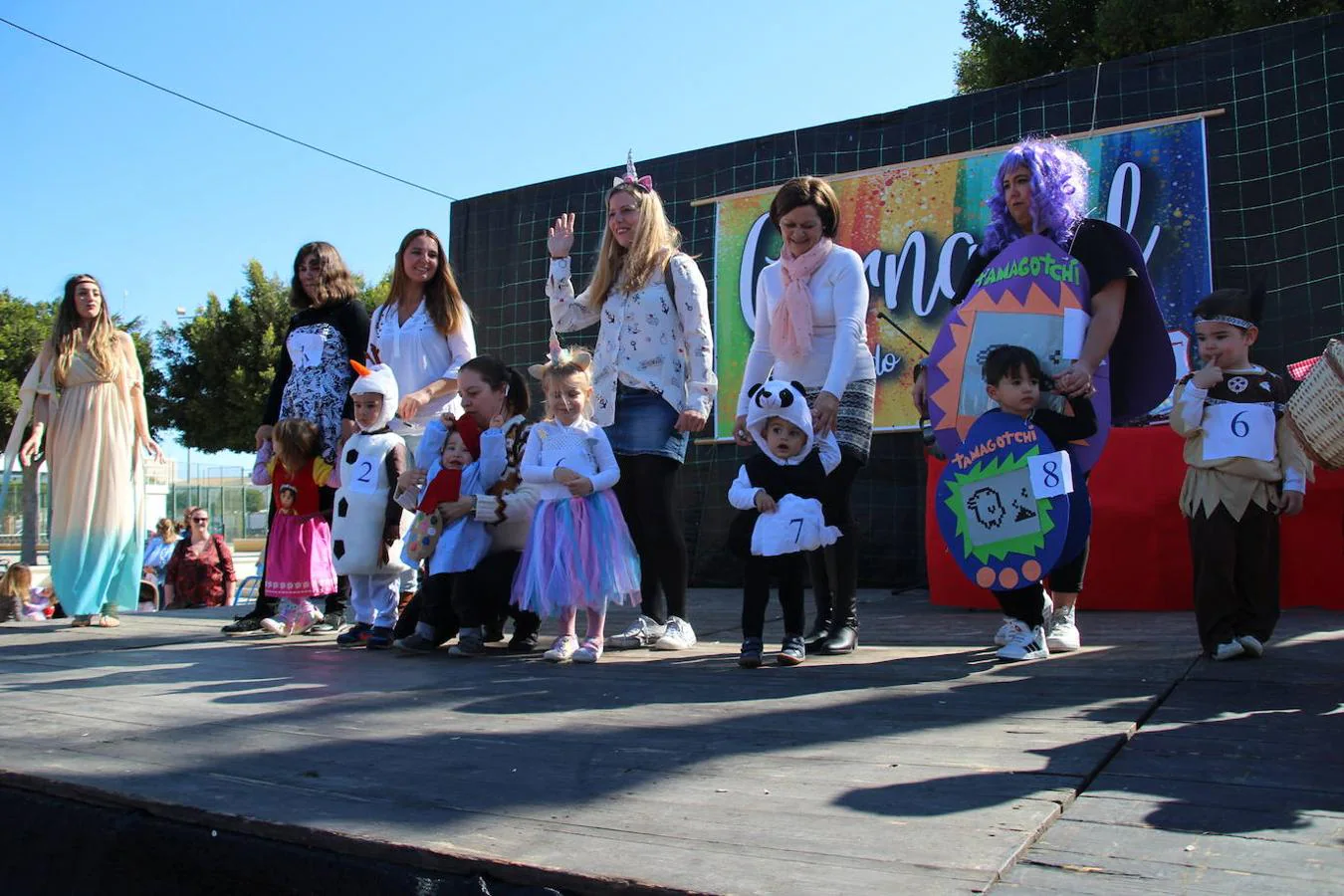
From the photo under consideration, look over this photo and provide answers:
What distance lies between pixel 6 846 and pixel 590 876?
151 cm

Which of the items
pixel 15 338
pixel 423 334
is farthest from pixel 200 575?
pixel 15 338

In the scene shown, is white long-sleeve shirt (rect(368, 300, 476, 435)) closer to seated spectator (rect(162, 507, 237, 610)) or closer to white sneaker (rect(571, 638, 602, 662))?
white sneaker (rect(571, 638, 602, 662))

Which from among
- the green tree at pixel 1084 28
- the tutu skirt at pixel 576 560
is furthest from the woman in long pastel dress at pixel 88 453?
the green tree at pixel 1084 28

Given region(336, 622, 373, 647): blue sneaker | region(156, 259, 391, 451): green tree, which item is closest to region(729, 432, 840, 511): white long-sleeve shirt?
region(336, 622, 373, 647): blue sneaker

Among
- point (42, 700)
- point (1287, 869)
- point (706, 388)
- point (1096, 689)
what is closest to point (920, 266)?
point (706, 388)

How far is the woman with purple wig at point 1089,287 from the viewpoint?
353 centimetres

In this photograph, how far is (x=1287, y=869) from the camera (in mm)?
1555

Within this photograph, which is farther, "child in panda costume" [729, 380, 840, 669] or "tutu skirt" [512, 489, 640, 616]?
"tutu skirt" [512, 489, 640, 616]

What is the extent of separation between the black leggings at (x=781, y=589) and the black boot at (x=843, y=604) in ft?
0.73

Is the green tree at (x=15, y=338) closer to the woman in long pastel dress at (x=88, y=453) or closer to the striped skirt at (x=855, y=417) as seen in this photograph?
the woman in long pastel dress at (x=88, y=453)

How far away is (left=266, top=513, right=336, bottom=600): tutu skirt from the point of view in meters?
4.99

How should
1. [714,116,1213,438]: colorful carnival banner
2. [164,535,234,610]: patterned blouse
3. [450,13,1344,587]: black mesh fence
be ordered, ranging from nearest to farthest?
[450,13,1344,587]: black mesh fence
[714,116,1213,438]: colorful carnival banner
[164,535,234,610]: patterned blouse

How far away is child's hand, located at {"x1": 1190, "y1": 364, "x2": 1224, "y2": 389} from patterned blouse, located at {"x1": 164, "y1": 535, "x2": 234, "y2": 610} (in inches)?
329

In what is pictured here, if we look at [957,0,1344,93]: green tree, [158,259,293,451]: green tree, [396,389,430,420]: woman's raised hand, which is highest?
[957,0,1344,93]: green tree
